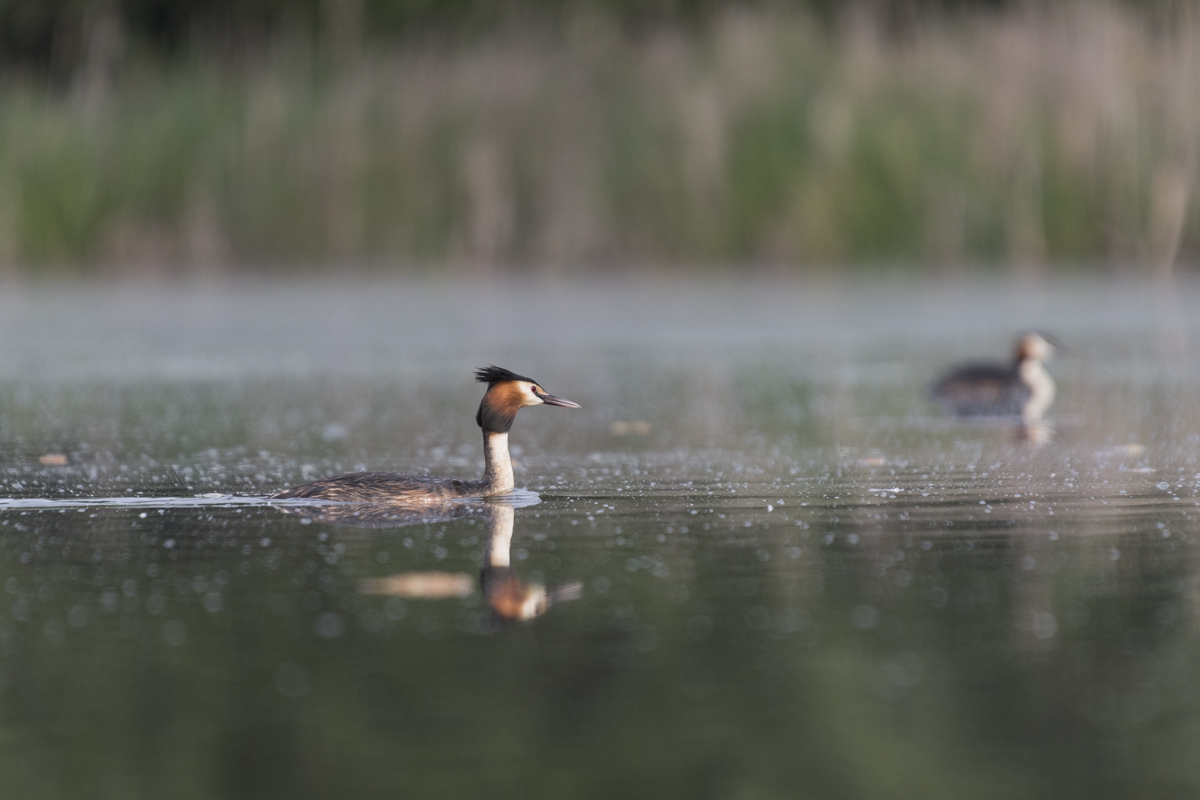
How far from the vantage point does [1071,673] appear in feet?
10.8

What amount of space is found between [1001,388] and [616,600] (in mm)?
5213

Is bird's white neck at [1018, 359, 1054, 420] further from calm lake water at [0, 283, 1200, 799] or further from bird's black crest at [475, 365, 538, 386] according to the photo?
bird's black crest at [475, 365, 538, 386]

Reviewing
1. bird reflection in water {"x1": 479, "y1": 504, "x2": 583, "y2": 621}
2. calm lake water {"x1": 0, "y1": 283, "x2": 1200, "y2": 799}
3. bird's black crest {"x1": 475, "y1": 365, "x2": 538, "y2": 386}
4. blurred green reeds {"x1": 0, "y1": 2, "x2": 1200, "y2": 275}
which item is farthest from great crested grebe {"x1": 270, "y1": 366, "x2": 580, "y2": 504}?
blurred green reeds {"x1": 0, "y1": 2, "x2": 1200, "y2": 275}

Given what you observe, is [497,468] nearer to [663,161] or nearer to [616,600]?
[616,600]

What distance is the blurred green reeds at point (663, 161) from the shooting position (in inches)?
595

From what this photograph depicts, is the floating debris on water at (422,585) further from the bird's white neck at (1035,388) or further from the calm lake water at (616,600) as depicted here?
the bird's white neck at (1035,388)

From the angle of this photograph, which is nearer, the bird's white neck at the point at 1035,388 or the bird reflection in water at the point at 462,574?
the bird reflection in water at the point at 462,574

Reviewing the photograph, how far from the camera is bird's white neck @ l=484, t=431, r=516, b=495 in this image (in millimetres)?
5652

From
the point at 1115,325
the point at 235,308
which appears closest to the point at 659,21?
Answer: the point at 235,308

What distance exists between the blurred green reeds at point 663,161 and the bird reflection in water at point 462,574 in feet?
33.6

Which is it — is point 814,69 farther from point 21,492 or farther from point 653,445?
point 21,492

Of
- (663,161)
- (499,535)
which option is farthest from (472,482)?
(663,161)

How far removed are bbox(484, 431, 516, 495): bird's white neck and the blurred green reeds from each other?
32.4ft

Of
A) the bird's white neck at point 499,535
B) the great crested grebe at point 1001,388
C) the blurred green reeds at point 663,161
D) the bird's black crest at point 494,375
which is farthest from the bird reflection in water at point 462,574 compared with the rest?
the blurred green reeds at point 663,161
